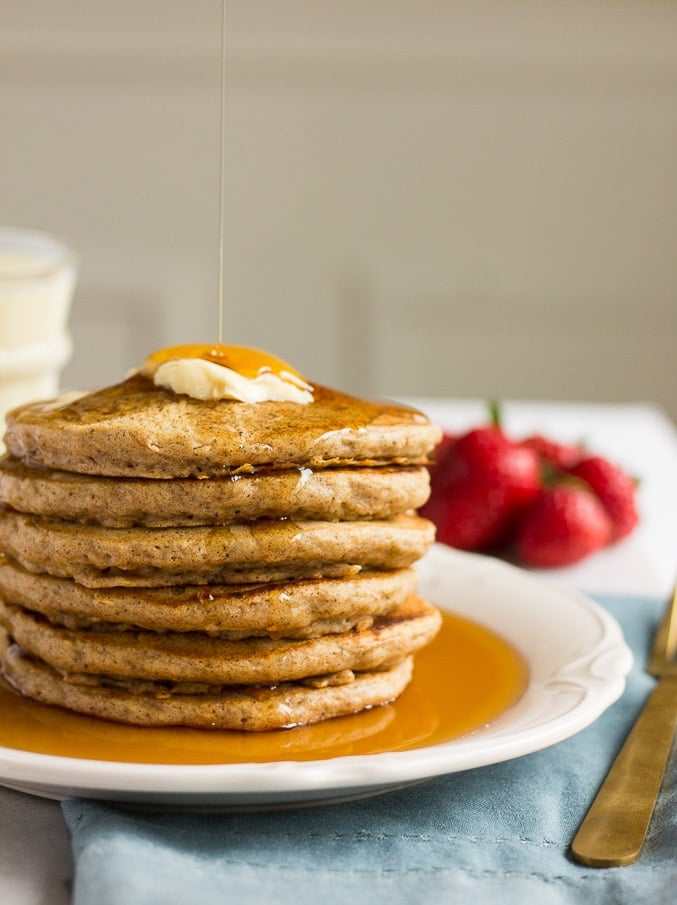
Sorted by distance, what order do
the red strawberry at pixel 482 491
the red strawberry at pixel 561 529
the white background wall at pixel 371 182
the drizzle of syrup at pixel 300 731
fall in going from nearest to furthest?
the drizzle of syrup at pixel 300 731
the red strawberry at pixel 561 529
the red strawberry at pixel 482 491
the white background wall at pixel 371 182

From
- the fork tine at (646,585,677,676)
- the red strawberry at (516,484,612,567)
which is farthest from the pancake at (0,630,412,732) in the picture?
the red strawberry at (516,484,612,567)

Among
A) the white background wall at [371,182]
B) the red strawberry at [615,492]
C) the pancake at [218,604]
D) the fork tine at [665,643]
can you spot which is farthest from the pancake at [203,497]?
the white background wall at [371,182]

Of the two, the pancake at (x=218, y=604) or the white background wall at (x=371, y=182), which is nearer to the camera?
the pancake at (x=218, y=604)

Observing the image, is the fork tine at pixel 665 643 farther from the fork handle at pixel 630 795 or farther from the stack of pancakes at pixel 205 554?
the stack of pancakes at pixel 205 554

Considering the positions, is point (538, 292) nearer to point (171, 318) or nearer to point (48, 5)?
point (171, 318)

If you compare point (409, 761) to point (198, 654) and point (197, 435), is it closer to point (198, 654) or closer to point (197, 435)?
point (198, 654)

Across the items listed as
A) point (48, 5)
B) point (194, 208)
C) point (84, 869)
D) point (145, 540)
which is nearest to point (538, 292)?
point (194, 208)

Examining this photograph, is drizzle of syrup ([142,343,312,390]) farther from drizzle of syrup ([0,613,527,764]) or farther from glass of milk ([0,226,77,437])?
glass of milk ([0,226,77,437])

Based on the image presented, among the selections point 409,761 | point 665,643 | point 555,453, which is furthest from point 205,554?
point 555,453
